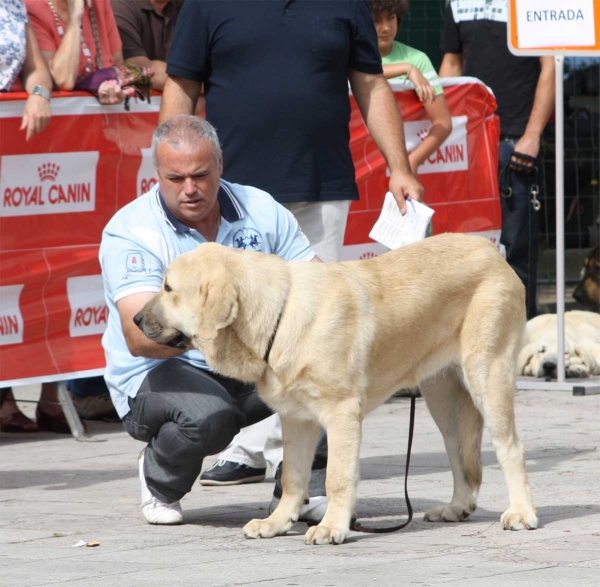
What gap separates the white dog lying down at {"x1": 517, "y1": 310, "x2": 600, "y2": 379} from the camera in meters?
9.40

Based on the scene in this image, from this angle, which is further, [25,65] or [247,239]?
[25,65]

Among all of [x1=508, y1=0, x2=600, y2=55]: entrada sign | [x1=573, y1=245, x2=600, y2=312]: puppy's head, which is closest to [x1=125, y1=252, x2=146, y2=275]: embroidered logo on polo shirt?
[x1=508, y1=0, x2=600, y2=55]: entrada sign

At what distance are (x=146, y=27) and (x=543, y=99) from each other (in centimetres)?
290

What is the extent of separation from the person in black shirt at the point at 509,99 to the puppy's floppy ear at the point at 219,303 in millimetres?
5464

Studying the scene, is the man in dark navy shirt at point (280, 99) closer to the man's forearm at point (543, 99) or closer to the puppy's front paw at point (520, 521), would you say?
the puppy's front paw at point (520, 521)

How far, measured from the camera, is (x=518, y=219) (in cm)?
993

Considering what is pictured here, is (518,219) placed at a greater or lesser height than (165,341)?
lesser

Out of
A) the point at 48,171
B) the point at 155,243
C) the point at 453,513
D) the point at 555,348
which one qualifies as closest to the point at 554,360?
the point at 555,348

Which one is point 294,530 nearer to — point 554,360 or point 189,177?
point 189,177

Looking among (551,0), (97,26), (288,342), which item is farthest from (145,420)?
(551,0)

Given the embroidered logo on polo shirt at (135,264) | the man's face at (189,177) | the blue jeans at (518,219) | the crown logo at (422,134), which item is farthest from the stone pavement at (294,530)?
the blue jeans at (518,219)

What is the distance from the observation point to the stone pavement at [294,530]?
4.24 m

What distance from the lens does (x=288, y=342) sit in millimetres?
4719

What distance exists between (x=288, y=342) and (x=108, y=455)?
270cm
